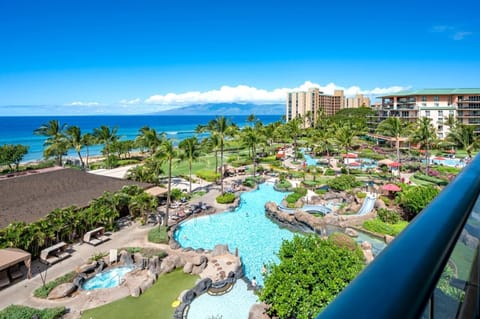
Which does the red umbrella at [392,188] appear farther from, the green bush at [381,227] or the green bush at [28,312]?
the green bush at [28,312]

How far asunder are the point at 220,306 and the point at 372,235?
11.3m

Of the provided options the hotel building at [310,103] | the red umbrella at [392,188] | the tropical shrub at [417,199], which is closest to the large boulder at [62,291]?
the tropical shrub at [417,199]

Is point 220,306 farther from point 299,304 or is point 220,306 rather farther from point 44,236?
point 44,236

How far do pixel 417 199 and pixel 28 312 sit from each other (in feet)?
68.4

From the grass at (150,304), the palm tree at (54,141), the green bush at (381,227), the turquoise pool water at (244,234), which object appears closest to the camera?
the grass at (150,304)

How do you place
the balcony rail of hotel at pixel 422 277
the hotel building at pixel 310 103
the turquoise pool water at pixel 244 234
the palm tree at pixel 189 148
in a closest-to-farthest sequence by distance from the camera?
the balcony rail of hotel at pixel 422 277 < the turquoise pool water at pixel 244 234 < the palm tree at pixel 189 148 < the hotel building at pixel 310 103

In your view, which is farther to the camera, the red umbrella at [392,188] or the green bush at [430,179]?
the green bush at [430,179]

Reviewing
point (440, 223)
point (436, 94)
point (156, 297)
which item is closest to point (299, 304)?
point (156, 297)

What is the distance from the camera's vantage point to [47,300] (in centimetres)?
1191

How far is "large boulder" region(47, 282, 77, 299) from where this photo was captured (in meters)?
12.0

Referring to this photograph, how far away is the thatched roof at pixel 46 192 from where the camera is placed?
1686 centimetres

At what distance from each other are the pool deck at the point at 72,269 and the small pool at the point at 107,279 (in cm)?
90

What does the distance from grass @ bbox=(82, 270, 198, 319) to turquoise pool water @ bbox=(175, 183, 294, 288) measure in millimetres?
3541

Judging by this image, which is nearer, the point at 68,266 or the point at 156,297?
the point at 156,297
